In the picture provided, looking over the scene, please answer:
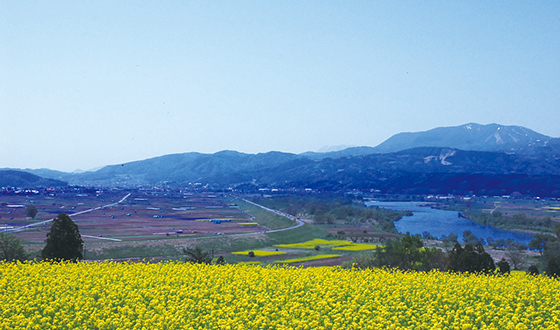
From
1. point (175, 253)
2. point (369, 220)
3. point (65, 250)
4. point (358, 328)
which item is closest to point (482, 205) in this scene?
point (369, 220)

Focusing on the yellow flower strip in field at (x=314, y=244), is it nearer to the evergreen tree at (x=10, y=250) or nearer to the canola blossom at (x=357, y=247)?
the canola blossom at (x=357, y=247)

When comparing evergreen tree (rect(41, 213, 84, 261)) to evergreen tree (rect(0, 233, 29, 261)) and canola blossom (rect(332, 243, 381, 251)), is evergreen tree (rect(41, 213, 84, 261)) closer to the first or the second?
evergreen tree (rect(0, 233, 29, 261))

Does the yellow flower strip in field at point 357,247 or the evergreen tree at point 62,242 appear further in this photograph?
the yellow flower strip in field at point 357,247

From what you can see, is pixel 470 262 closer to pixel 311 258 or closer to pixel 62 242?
pixel 62 242

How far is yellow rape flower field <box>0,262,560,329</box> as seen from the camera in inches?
398

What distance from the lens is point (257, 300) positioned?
1192 centimetres

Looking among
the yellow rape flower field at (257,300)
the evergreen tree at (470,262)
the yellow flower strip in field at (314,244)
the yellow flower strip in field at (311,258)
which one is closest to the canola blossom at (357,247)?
the yellow flower strip in field at (314,244)

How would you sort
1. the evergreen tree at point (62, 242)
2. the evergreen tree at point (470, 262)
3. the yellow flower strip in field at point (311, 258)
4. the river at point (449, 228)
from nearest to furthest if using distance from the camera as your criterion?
the evergreen tree at point (470, 262) < the evergreen tree at point (62, 242) < the yellow flower strip in field at point (311, 258) < the river at point (449, 228)

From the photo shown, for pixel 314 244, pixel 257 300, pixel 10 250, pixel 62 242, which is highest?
pixel 257 300

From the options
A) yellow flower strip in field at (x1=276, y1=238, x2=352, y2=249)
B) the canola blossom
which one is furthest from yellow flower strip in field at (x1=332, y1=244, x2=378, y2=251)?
yellow flower strip in field at (x1=276, y1=238, x2=352, y2=249)

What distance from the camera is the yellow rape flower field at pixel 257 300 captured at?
10109mm

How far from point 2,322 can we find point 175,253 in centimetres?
5255

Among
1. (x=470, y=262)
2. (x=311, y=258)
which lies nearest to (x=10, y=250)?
(x=311, y=258)

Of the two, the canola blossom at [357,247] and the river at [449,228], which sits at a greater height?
the canola blossom at [357,247]
